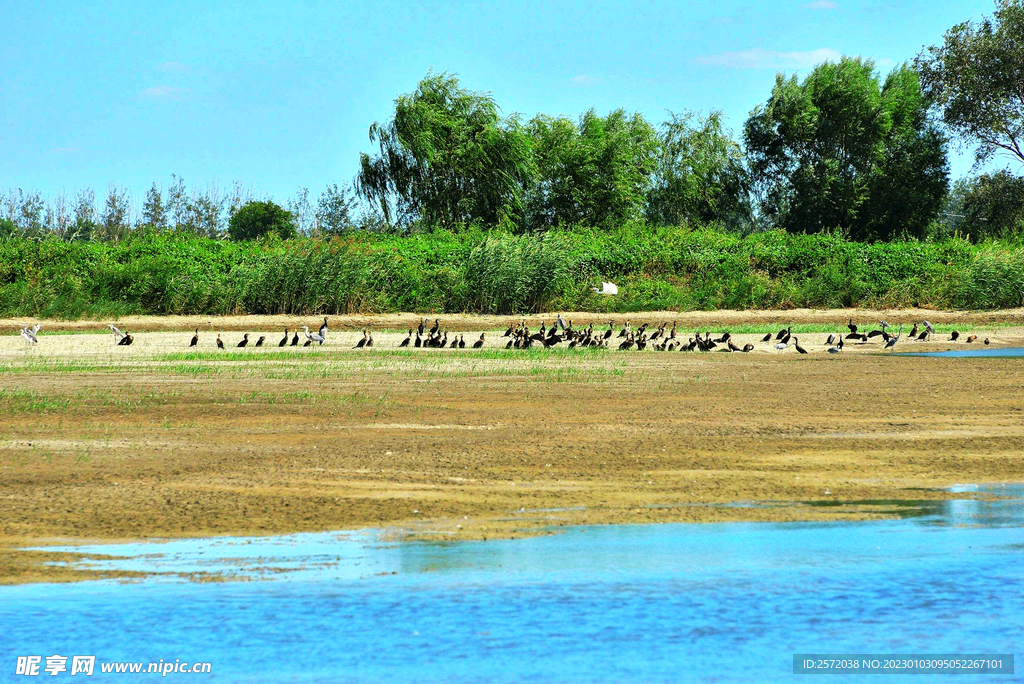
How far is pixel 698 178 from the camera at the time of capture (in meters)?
66.9

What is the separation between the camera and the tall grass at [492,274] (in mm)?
35844

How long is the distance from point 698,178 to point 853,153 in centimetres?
908

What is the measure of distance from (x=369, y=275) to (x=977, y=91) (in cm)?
3549

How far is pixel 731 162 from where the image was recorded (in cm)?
6931

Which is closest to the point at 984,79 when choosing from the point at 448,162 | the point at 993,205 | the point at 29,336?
the point at 993,205

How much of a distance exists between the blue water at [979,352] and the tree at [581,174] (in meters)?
28.4

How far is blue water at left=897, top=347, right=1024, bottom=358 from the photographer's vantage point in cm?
2652

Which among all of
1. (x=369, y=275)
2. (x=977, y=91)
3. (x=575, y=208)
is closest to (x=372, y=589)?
(x=369, y=275)

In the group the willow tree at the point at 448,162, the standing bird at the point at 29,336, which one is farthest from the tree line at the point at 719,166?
the standing bird at the point at 29,336

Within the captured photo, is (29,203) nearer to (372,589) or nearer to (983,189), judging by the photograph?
(983,189)

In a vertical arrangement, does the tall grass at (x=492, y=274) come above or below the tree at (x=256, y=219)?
below

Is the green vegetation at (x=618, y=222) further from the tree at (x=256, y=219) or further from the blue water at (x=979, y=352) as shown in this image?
the blue water at (x=979, y=352)

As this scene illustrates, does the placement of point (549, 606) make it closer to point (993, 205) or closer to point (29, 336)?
point (29, 336)

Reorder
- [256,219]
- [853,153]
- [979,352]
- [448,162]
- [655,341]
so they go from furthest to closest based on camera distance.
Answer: [256,219] → [853,153] → [448,162] → [655,341] → [979,352]
